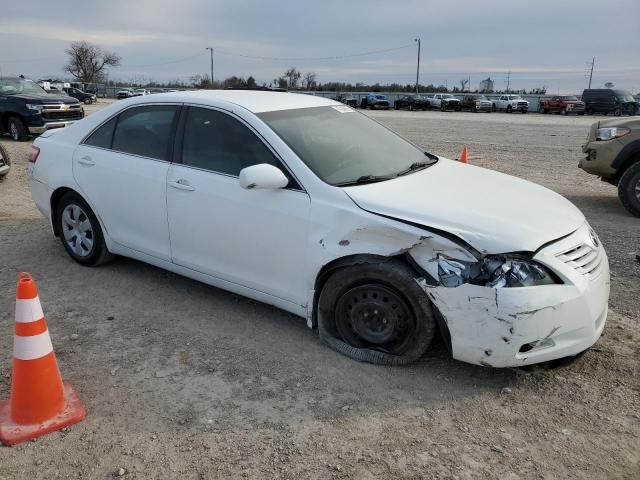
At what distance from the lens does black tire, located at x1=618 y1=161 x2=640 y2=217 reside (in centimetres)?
722

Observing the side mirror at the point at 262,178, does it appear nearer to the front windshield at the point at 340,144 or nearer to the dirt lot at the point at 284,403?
the front windshield at the point at 340,144

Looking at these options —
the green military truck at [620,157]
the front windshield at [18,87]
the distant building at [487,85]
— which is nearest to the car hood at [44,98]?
the front windshield at [18,87]

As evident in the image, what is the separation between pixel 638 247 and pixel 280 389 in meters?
4.60

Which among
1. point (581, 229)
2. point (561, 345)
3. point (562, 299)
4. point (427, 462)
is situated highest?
Answer: point (581, 229)

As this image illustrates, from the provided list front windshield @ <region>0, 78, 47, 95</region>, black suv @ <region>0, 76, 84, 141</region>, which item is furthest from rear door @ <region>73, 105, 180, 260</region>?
front windshield @ <region>0, 78, 47, 95</region>

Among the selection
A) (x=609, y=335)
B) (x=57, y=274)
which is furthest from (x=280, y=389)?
(x=57, y=274)

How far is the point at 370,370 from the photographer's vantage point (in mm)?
3363

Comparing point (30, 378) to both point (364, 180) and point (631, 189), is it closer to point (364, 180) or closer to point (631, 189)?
point (364, 180)

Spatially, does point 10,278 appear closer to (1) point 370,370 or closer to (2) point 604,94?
(1) point 370,370

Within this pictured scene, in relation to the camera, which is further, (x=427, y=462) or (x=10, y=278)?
(x=10, y=278)

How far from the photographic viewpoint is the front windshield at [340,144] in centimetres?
367

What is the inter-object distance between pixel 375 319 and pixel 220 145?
170cm

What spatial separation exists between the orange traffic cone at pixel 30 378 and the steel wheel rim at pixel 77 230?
2.13 m

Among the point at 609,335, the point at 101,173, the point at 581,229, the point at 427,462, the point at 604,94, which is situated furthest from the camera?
the point at 604,94
